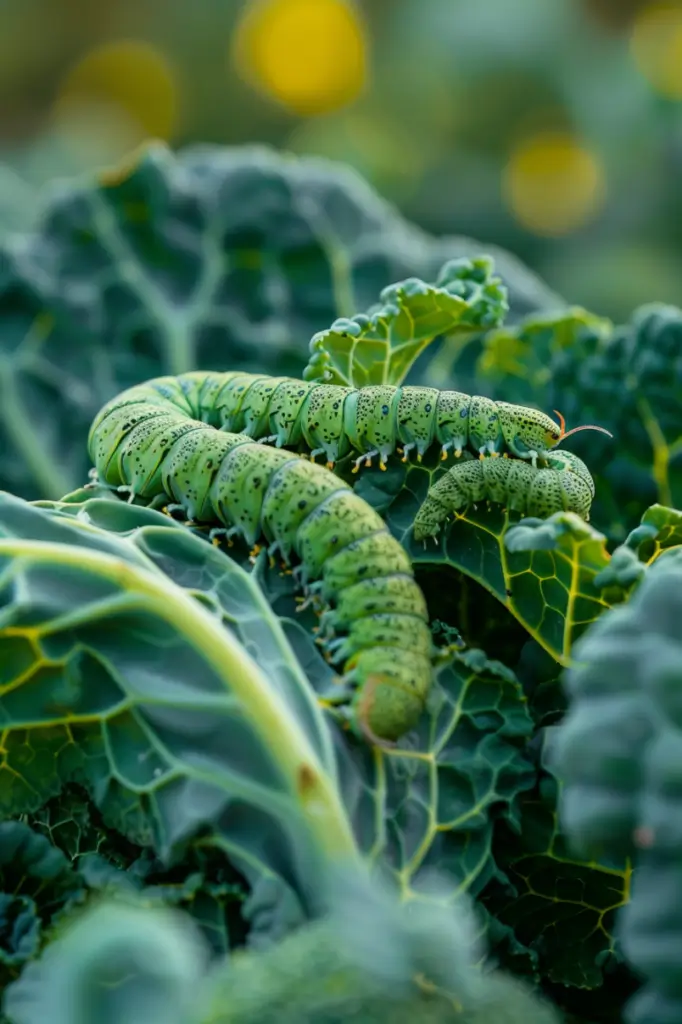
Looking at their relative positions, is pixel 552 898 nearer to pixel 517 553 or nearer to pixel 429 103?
pixel 517 553

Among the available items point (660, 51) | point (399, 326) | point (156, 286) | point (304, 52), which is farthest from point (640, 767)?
point (304, 52)

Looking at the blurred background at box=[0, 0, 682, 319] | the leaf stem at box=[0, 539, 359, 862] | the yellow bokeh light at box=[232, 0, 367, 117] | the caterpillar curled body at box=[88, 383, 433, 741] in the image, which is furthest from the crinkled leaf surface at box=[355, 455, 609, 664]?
the yellow bokeh light at box=[232, 0, 367, 117]

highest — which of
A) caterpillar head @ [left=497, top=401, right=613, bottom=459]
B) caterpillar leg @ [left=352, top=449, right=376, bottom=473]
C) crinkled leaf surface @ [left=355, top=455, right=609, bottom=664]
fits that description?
caterpillar head @ [left=497, top=401, right=613, bottom=459]

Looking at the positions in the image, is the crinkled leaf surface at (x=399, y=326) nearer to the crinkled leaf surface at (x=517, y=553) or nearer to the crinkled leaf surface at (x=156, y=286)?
the crinkled leaf surface at (x=517, y=553)

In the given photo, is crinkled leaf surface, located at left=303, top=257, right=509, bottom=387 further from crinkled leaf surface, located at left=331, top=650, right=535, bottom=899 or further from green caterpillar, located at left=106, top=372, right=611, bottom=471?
crinkled leaf surface, located at left=331, top=650, right=535, bottom=899

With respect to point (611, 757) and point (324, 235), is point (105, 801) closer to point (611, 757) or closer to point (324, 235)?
point (611, 757)
